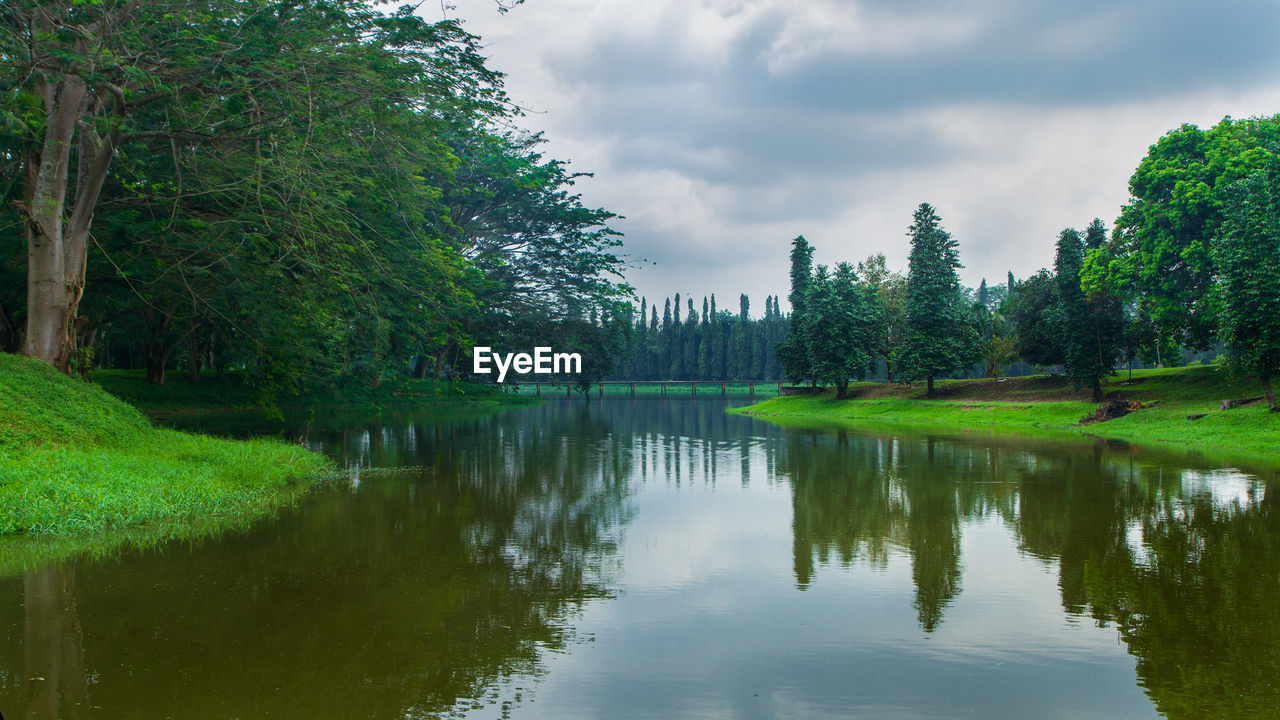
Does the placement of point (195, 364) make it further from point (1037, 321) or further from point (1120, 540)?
point (1037, 321)

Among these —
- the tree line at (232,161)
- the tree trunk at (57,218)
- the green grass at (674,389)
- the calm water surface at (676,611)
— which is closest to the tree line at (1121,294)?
the calm water surface at (676,611)

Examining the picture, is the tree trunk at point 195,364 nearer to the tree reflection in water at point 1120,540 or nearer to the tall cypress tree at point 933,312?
the tree reflection in water at point 1120,540

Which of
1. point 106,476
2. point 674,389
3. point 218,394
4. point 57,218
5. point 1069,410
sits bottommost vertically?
point 674,389

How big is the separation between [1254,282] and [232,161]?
90.7 feet

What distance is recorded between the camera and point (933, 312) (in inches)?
1842

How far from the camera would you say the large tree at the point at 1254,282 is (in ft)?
81.2

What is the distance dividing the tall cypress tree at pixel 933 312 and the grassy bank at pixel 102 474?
3628cm

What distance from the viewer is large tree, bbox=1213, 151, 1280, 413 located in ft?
81.2

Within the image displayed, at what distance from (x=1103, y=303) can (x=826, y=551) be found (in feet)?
115

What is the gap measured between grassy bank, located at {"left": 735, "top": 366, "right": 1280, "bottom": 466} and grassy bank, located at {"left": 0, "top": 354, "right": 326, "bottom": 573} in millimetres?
21558

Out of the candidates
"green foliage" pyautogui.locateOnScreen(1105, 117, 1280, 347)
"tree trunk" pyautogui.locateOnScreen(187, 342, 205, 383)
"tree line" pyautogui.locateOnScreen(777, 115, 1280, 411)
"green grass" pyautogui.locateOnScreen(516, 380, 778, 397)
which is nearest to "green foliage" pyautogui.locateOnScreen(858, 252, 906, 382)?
"tree line" pyautogui.locateOnScreen(777, 115, 1280, 411)

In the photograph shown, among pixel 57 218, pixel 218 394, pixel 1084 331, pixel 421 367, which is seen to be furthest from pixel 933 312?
pixel 57 218

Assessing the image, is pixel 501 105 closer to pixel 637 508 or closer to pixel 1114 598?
pixel 637 508

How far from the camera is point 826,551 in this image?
33.1ft
